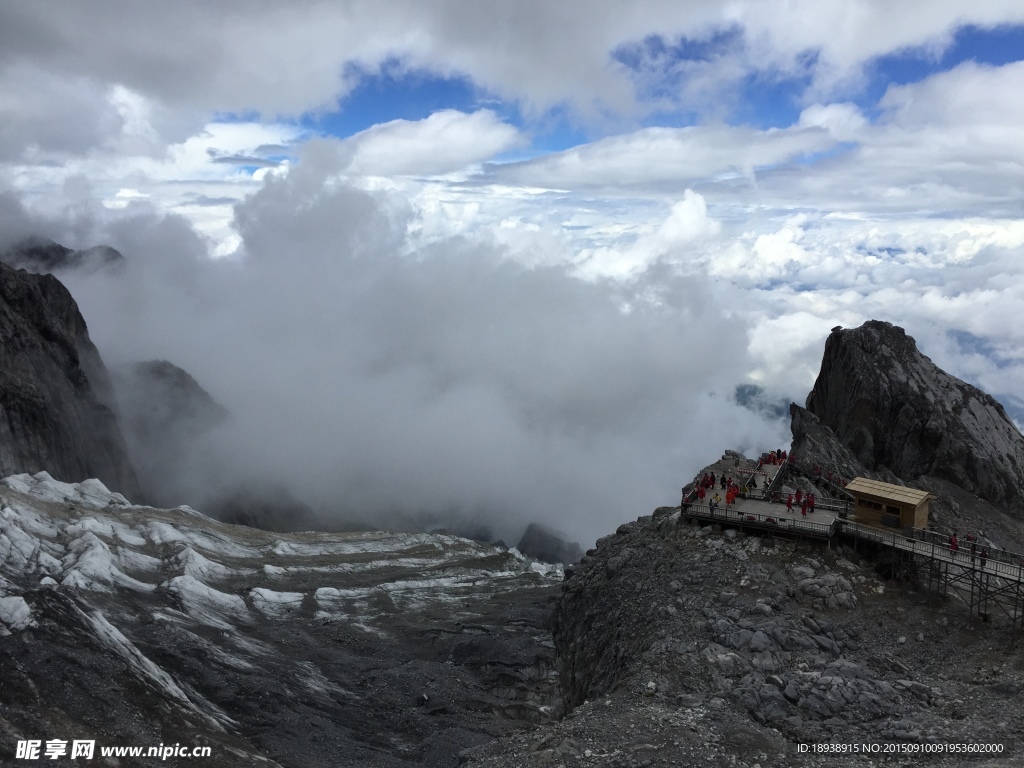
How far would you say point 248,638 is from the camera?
2704 inches

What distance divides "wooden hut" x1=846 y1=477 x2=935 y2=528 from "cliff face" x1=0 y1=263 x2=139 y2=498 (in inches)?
4796

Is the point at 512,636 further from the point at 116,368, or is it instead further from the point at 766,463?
the point at 116,368

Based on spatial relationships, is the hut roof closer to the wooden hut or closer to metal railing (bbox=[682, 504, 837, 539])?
the wooden hut

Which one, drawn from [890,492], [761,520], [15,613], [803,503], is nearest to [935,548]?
[890,492]

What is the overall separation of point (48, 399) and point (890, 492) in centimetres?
13441

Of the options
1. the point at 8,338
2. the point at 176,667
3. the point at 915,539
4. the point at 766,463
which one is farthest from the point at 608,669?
the point at 8,338

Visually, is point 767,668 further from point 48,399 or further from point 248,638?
point 48,399

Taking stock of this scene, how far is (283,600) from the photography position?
81.6 metres

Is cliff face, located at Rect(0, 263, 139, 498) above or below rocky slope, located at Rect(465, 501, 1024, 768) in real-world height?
above

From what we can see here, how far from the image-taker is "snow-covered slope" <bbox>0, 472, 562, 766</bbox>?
4497cm

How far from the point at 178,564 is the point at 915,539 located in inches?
2963

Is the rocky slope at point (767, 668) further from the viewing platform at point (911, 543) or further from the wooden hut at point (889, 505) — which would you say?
the wooden hut at point (889, 505)

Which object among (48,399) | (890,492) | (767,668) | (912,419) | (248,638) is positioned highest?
(912,419)

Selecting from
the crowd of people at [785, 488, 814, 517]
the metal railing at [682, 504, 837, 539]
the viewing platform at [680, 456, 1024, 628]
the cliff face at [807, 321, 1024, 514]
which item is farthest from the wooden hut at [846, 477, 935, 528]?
the cliff face at [807, 321, 1024, 514]
